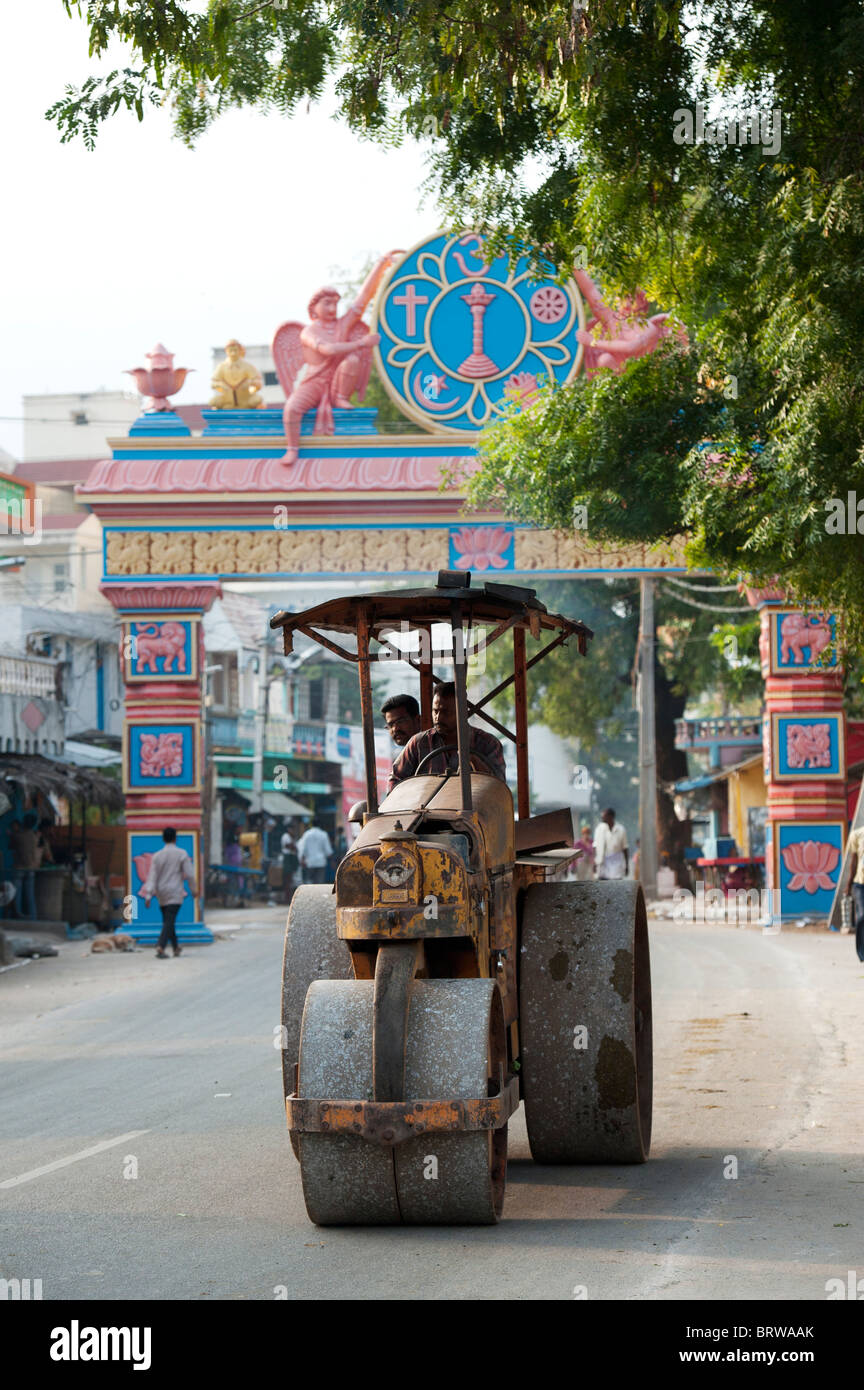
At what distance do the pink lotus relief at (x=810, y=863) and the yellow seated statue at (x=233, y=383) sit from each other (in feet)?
30.5

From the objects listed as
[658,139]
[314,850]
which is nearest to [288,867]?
[314,850]

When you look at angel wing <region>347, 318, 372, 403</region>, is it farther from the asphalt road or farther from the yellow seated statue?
the asphalt road

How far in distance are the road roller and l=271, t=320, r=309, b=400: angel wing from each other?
14958 millimetres

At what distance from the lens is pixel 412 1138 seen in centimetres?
609

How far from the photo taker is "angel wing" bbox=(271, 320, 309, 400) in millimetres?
22859

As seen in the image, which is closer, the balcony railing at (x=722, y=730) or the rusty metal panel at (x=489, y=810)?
the rusty metal panel at (x=489, y=810)

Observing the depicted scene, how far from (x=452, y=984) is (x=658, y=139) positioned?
618cm

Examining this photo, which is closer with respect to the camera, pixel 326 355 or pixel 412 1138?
pixel 412 1138

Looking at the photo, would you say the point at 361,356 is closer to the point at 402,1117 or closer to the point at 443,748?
the point at 443,748

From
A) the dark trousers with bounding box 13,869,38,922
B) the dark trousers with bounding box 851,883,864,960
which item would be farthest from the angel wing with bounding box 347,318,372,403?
the dark trousers with bounding box 851,883,864,960

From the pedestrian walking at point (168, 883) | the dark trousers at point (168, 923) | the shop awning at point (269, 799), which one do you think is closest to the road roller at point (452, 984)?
the pedestrian walking at point (168, 883)

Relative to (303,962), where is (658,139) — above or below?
above

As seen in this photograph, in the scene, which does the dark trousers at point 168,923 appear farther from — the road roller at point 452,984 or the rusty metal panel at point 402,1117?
the rusty metal panel at point 402,1117

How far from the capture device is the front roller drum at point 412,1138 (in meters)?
6.15
